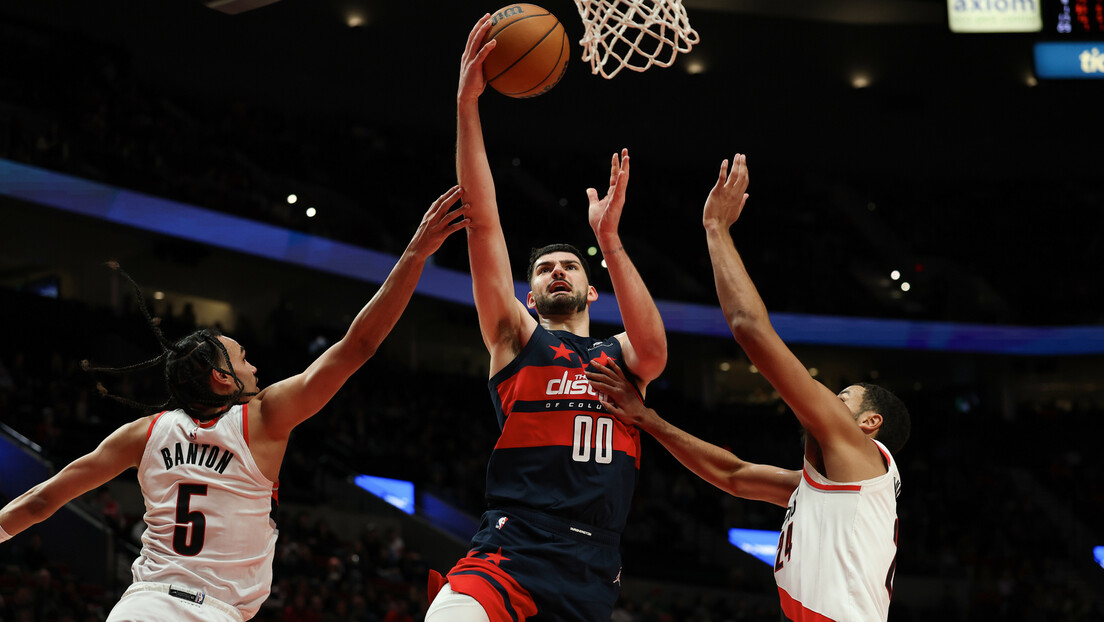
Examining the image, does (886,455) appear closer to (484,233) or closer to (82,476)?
(484,233)

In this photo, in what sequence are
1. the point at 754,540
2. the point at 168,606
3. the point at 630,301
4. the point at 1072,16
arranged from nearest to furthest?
1. the point at 168,606
2. the point at 630,301
3. the point at 1072,16
4. the point at 754,540

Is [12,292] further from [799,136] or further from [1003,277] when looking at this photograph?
[1003,277]

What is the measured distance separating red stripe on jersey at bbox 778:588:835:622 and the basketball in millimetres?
2178

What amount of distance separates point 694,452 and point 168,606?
6.92 feet

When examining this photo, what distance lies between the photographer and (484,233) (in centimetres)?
386

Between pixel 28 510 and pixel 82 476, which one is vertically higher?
pixel 82 476

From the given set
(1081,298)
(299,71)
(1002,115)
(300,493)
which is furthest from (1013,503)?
(299,71)

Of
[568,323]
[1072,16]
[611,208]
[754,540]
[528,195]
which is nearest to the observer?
[611,208]

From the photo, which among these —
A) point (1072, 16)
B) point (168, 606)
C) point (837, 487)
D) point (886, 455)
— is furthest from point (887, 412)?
point (1072, 16)

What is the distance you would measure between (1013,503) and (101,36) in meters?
18.5

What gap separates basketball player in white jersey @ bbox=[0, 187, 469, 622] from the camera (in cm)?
326

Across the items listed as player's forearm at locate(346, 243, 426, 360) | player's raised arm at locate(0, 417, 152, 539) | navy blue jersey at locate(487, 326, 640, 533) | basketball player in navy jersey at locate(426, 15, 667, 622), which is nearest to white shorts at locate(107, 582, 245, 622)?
player's raised arm at locate(0, 417, 152, 539)

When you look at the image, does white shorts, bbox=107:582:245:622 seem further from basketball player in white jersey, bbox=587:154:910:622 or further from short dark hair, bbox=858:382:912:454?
short dark hair, bbox=858:382:912:454

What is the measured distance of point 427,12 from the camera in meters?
18.2
